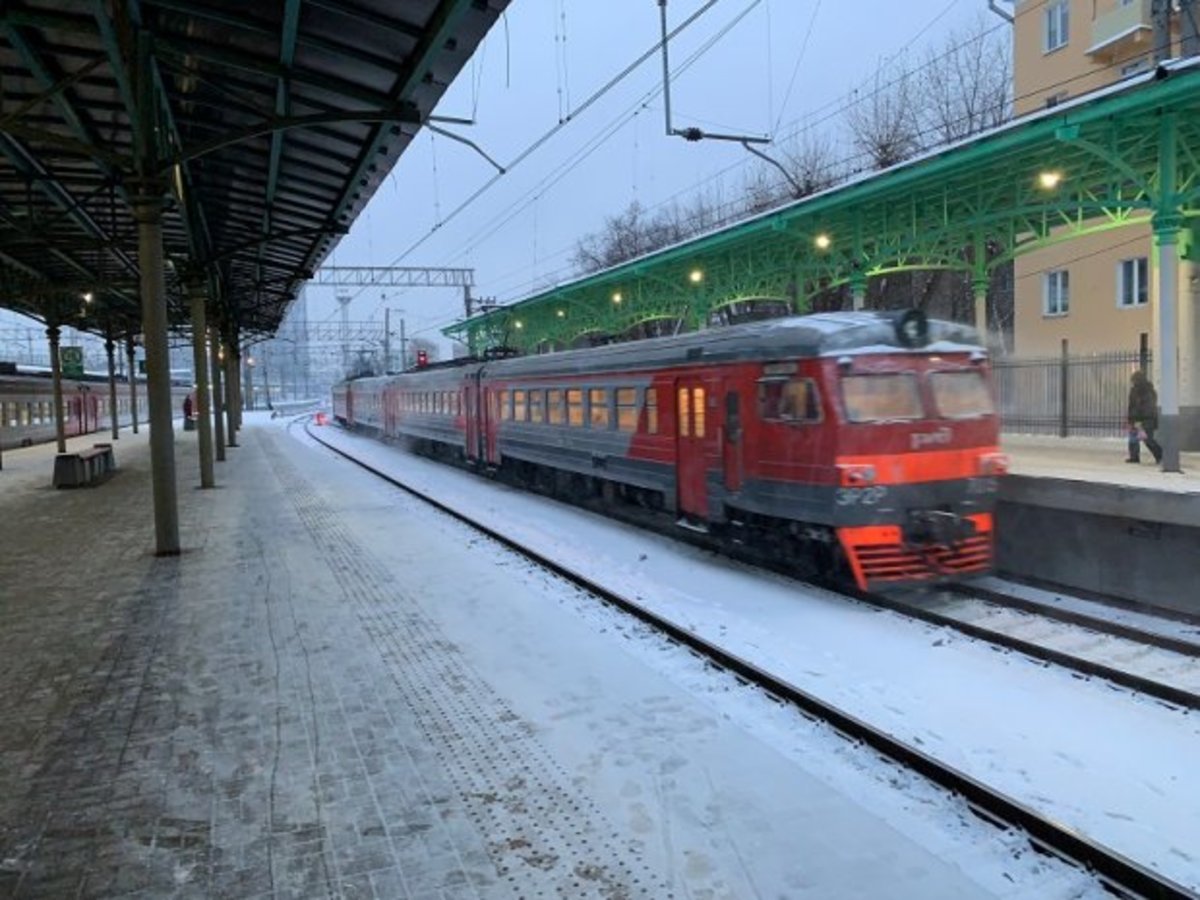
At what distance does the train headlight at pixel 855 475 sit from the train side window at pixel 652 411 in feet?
13.5

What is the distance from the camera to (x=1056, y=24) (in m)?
30.5

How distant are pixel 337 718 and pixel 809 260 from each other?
21564 mm

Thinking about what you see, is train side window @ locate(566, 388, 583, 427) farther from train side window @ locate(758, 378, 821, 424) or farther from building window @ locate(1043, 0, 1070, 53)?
building window @ locate(1043, 0, 1070, 53)

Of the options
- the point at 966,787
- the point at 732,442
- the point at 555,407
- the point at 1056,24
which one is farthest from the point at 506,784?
the point at 1056,24

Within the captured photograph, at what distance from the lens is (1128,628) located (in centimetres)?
807

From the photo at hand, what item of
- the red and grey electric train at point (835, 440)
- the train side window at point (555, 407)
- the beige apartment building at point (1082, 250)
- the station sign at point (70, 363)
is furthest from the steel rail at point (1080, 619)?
the station sign at point (70, 363)

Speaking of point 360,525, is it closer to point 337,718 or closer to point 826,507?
point 826,507

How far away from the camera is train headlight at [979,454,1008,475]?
31.8ft

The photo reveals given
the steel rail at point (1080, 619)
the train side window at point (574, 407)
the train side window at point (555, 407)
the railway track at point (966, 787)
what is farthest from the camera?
the train side window at point (555, 407)

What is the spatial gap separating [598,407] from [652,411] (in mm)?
2078

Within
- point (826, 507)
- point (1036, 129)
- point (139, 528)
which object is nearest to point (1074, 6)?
point (1036, 129)

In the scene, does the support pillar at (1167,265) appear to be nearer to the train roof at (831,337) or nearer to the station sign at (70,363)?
the train roof at (831,337)

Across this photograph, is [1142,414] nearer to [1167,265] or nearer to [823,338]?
[1167,265]

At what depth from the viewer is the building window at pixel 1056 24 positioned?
98.8 feet
